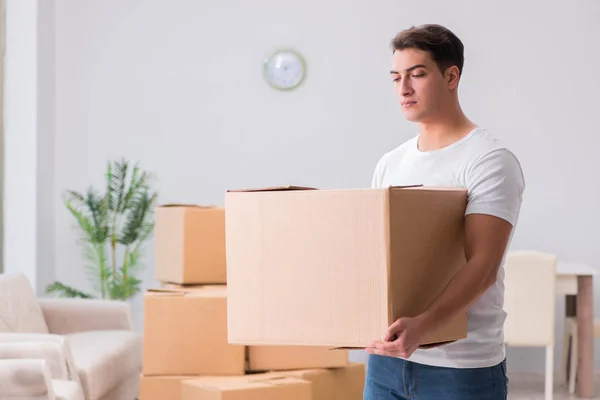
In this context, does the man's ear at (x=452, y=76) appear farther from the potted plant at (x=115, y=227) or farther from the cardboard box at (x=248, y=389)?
the potted plant at (x=115, y=227)

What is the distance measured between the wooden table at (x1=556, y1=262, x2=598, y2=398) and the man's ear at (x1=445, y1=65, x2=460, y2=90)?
3.41 meters

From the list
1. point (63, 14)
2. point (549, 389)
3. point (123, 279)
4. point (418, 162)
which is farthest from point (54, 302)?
point (418, 162)

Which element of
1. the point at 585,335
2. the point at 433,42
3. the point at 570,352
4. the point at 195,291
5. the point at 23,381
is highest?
the point at 433,42

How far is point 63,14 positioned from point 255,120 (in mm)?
1306

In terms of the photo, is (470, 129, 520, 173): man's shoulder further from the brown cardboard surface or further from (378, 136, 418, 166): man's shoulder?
the brown cardboard surface

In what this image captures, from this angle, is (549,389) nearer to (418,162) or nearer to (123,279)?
(123,279)

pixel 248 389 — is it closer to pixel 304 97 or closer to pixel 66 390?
pixel 66 390

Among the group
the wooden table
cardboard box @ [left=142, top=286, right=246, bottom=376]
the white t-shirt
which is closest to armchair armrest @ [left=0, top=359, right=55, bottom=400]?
cardboard box @ [left=142, top=286, right=246, bottom=376]

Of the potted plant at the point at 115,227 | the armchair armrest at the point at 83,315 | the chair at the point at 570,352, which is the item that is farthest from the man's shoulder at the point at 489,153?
the chair at the point at 570,352

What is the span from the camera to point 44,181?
16.6 feet

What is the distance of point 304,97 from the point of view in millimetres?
5414

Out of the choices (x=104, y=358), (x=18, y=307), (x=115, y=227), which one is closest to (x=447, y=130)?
(x=104, y=358)

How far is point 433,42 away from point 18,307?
2.75 m

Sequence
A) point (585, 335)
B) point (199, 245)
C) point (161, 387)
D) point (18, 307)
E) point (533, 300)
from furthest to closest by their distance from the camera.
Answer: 1. point (585, 335)
2. point (533, 300)
3. point (18, 307)
4. point (199, 245)
5. point (161, 387)
